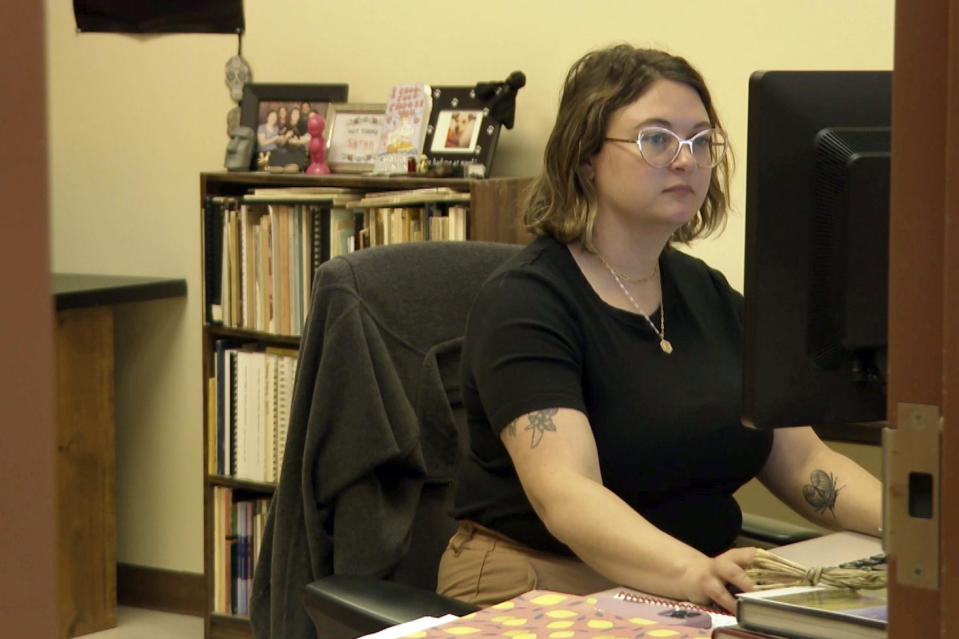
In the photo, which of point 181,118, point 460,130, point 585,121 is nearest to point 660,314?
point 585,121

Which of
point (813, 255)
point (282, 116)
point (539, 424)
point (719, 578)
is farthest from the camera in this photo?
point (282, 116)

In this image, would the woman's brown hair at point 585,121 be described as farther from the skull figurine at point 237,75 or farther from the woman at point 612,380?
the skull figurine at point 237,75

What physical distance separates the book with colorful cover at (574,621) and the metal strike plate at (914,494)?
21.4 inches

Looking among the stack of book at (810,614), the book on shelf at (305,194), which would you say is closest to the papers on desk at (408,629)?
Result: the stack of book at (810,614)

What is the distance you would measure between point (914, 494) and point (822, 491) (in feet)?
4.05

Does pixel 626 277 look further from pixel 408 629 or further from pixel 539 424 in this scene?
pixel 408 629

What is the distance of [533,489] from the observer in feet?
5.76

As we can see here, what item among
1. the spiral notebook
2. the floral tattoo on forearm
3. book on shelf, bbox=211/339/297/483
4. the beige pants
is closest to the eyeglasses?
the floral tattoo on forearm

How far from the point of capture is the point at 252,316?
346 centimetres

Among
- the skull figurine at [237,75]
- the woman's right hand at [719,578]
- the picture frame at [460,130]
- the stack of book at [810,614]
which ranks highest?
the skull figurine at [237,75]

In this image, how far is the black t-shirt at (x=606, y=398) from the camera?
1.81 m

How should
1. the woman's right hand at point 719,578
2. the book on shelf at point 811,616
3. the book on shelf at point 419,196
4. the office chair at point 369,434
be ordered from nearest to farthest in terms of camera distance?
1. the book on shelf at point 811,616
2. the woman's right hand at point 719,578
3. the office chair at point 369,434
4. the book on shelf at point 419,196

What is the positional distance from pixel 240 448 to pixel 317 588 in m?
1.81

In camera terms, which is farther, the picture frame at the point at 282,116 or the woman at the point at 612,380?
the picture frame at the point at 282,116
